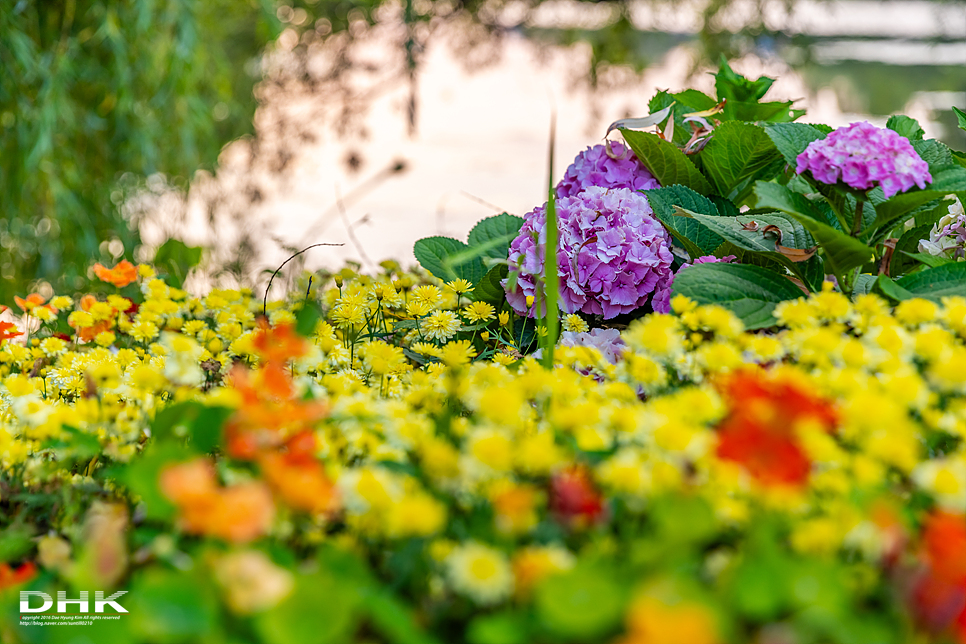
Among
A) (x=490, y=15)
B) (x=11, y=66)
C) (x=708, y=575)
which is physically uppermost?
(x=490, y=15)

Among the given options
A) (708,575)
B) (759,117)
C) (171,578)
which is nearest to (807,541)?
(708,575)

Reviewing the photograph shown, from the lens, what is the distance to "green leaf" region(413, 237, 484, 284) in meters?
1.37

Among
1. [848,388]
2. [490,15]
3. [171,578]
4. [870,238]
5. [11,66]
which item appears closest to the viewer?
[171,578]

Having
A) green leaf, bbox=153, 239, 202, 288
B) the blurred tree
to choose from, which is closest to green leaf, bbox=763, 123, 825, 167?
green leaf, bbox=153, 239, 202, 288

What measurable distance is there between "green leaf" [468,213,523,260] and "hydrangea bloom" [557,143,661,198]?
0.12 meters

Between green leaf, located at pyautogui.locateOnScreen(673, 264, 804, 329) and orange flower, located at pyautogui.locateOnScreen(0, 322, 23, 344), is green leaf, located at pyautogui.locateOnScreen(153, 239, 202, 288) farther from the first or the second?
green leaf, located at pyautogui.locateOnScreen(673, 264, 804, 329)

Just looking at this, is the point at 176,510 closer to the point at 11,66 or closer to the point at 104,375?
the point at 104,375

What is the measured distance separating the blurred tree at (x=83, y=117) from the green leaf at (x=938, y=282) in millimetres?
2468

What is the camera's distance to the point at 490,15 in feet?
15.1

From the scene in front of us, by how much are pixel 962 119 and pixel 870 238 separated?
45 centimetres

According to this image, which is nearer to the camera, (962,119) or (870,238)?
(870,238)

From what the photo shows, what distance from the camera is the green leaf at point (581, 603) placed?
39 centimetres

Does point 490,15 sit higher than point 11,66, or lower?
higher

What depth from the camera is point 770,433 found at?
0.43 meters
